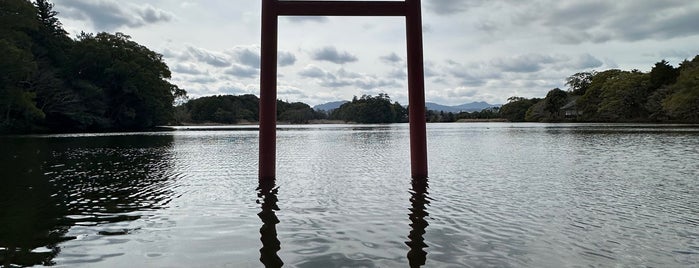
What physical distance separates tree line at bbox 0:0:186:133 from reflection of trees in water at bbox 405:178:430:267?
38134mm

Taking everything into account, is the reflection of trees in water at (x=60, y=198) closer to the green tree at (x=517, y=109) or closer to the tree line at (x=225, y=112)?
the tree line at (x=225, y=112)

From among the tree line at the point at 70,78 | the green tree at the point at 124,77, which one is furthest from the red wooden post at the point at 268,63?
the green tree at the point at 124,77

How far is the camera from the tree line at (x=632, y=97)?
5709 cm

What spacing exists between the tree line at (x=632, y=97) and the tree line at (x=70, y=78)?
74.2m

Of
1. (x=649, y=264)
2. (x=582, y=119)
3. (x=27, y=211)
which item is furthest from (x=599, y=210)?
(x=582, y=119)

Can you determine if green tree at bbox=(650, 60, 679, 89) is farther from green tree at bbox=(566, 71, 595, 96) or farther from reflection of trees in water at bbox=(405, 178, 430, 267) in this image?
reflection of trees in water at bbox=(405, 178, 430, 267)

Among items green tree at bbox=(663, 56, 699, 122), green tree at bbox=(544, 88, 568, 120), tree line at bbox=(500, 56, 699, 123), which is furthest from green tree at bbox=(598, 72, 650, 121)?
green tree at bbox=(544, 88, 568, 120)

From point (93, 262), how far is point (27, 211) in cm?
368

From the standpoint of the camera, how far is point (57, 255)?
477cm

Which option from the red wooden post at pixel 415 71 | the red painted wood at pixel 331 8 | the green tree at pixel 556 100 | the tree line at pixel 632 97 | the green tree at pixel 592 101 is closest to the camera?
the red painted wood at pixel 331 8

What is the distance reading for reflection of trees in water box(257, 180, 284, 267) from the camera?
4703 millimetres

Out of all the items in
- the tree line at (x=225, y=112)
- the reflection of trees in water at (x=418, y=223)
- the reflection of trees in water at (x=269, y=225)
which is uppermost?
the tree line at (x=225, y=112)

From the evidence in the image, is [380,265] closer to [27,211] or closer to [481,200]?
[481,200]

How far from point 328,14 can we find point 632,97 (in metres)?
80.1
